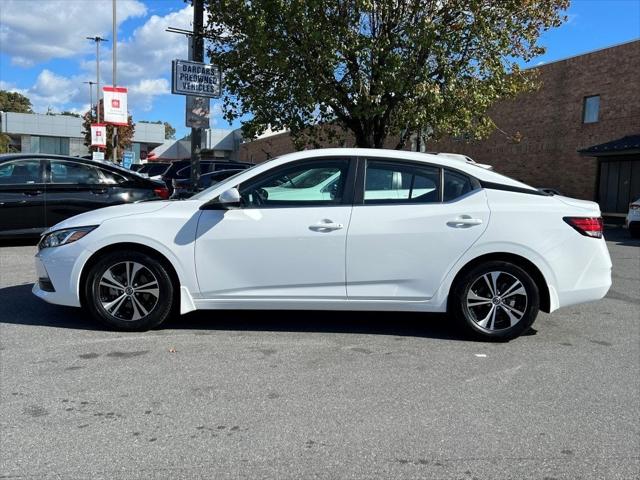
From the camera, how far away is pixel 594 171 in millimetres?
23281

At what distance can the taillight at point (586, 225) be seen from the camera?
→ 500 cm

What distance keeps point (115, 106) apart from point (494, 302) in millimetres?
26342

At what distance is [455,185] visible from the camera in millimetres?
5105

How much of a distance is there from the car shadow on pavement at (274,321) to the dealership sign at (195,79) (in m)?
6.08

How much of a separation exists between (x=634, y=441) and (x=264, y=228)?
3.04 metres

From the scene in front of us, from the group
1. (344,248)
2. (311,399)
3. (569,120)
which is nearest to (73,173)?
(344,248)

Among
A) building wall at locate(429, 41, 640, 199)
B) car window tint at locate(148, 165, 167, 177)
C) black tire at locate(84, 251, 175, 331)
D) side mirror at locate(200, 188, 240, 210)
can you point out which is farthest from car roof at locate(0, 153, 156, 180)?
building wall at locate(429, 41, 640, 199)

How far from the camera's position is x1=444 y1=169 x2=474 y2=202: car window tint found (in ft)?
16.6

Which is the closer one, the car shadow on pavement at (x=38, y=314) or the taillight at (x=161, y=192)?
the car shadow on pavement at (x=38, y=314)

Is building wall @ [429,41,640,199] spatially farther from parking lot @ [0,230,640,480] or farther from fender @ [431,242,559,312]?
parking lot @ [0,230,640,480]

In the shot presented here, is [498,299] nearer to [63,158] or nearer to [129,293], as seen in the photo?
[129,293]

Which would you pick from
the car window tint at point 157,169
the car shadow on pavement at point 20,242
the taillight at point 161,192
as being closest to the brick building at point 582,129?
the car window tint at point 157,169

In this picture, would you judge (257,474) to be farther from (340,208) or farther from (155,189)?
(155,189)

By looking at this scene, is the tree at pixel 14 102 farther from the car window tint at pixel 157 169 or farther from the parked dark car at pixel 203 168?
the parked dark car at pixel 203 168
